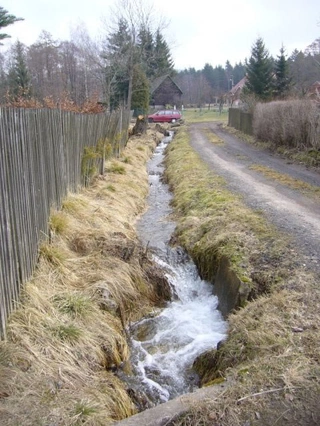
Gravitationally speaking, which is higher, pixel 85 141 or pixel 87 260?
pixel 85 141

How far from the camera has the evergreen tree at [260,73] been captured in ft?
112

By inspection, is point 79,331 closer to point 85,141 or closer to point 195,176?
point 85,141

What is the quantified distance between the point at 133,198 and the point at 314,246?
5.07m

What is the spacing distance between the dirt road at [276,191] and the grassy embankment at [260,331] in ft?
0.96

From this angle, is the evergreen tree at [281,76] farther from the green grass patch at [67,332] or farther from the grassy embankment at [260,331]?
the green grass patch at [67,332]

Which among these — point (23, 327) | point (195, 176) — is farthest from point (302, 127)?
point (23, 327)

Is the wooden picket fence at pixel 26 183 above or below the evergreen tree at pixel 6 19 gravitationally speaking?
below

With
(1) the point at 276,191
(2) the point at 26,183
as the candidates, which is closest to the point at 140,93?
(1) the point at 276,191

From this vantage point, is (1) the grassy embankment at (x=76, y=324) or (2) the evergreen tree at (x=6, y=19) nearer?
(1) the grassy embankment at (x=76, y=324)

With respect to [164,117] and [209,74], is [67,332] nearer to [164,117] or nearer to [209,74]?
[164,117]

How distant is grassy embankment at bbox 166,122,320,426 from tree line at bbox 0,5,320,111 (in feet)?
42.8

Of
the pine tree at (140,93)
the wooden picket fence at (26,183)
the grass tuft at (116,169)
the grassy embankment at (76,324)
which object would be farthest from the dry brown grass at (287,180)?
the pine tree at (140,93)

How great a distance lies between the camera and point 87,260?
17.2 ft

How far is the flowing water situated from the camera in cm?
393
